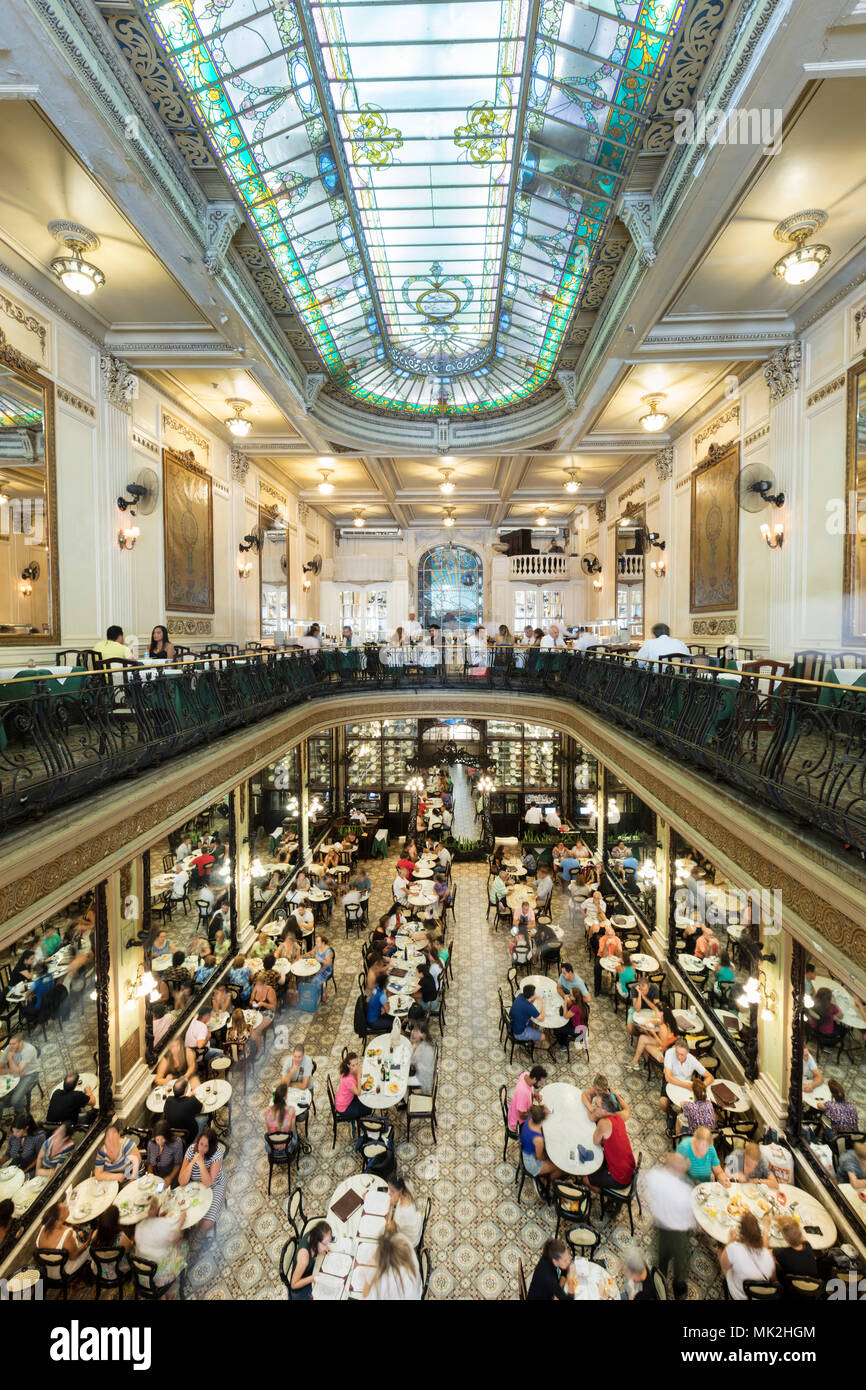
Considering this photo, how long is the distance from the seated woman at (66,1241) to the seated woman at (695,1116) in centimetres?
509

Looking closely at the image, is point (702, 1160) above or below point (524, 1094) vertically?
above

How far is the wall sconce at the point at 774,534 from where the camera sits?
24.6 ft

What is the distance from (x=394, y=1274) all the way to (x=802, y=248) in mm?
9302

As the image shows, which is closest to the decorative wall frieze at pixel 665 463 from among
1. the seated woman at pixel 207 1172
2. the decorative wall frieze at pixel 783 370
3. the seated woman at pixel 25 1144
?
the decorative wall frieze at pixel 783 370

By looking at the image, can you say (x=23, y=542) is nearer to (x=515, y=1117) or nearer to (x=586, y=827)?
(x=515, y=1117)

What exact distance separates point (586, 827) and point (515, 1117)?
948cm

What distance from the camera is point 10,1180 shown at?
4605 mm

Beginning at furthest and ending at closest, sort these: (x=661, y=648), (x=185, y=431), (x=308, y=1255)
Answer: (x=185, y=431), (x=661, y=648), (x=308, y=1255)

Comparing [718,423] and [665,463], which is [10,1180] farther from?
[665,463]

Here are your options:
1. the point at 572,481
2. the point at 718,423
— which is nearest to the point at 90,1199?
the point at 718,423

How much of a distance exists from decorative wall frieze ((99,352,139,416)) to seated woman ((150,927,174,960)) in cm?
715

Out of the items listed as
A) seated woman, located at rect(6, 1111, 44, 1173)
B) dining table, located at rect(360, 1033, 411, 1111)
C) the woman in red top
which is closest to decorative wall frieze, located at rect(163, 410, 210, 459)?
seated woman, located at rect(6, 1111, 44, 1173)

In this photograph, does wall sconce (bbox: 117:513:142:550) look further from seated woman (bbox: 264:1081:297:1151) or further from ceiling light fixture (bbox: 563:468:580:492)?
ceiling light fixture (bbox: 563:468:580:492)

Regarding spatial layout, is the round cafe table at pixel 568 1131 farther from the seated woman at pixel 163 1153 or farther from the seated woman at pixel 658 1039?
the seated woman at pixel 163 1153
